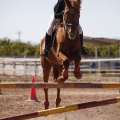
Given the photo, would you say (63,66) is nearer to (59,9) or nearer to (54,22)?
(59,9)

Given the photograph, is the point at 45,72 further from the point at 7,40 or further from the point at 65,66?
the point at 7,40

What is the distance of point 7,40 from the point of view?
205 feet

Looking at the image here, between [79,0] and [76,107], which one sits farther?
[79,0]

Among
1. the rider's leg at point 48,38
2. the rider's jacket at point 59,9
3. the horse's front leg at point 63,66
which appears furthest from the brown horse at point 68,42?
the rider's leg at point 48,38

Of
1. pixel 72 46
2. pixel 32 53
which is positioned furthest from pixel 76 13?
pixel 32 53

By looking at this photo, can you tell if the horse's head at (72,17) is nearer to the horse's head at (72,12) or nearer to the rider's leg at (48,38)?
the horse's head at (72,12)

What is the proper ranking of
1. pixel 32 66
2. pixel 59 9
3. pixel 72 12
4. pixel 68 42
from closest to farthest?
pixel 72 12 → pixel 68 42 → pixel 59 9 → pixel 32 66

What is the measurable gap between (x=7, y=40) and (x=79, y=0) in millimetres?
56891

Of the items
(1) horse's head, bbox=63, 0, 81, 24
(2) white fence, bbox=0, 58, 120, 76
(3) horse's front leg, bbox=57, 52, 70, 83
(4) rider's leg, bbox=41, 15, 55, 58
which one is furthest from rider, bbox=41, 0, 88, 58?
(2) white fence, bbox=0, 58, 120, 76

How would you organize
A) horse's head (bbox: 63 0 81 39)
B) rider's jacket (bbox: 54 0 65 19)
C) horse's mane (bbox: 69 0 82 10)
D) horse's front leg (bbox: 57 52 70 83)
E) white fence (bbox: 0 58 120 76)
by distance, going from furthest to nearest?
white fence (bbox: 0 58 120 76) < rider's jacket (bbox: 54 0 65 19) < horse's mane (bbox: 69 0 82 10) < horse's head (bbox: 63 0 81 39) < horse's front leg (bbox: 57 52 70 83)

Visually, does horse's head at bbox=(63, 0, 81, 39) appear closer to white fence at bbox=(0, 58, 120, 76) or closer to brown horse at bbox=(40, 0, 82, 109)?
brown horse at bbox=(40, 0, 82, 109)

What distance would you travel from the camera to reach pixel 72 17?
6559 millimetres

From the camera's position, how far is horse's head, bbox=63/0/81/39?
652cm

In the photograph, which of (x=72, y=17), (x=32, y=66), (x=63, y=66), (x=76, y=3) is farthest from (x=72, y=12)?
(x=32, y=66)
